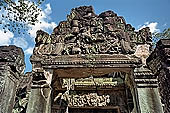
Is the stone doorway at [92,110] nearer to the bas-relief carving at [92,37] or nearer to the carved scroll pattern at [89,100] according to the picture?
the carved scroll pattern at [89,100]

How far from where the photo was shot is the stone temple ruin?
380 centimetres

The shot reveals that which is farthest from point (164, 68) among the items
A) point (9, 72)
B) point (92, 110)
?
point (92, 110)

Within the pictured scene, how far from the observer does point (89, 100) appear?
6852 mm

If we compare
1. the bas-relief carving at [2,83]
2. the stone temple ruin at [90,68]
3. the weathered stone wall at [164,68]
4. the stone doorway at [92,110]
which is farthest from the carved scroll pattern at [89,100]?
the bas-relief carving at [2,83]

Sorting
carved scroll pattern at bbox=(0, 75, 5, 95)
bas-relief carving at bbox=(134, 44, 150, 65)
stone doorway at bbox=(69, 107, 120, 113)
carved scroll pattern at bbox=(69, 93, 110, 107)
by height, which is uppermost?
bas-relief carving at bbox=(134, 44, 150, 65)

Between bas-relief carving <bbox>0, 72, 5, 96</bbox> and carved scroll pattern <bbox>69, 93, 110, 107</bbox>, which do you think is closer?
bas-relief carving <bbox>0, 72, 5, 96</bbox>

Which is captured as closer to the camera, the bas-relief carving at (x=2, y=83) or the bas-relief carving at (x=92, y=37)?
the bas-relief carving at (x=2, y=83)

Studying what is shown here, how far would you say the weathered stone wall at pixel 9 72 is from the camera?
11.2 feet

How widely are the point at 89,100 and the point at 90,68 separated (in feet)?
7.55

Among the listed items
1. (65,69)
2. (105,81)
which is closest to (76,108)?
(105,81)

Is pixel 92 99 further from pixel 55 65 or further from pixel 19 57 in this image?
pixel 19 57

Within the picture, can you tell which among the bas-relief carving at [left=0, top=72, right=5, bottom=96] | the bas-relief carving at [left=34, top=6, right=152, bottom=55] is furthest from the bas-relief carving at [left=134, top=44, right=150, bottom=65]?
the bas-relief carving at [left=0, top=72, right=5, bottom=96]

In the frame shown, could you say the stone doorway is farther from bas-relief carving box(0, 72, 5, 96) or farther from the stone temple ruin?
bas-relief carving box(0, 72, 5, 96)

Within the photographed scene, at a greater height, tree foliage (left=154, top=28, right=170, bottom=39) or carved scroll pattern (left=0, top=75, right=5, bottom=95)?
tree foliage (left=154, top=28, right=170, bottom=39)
